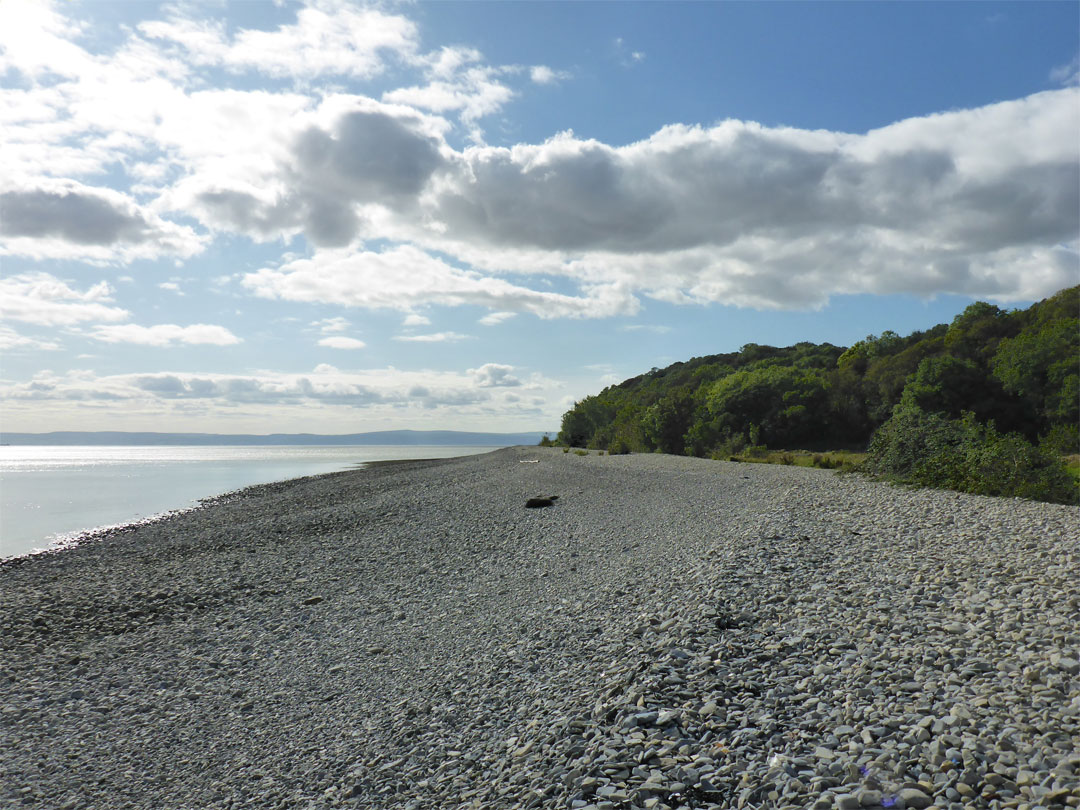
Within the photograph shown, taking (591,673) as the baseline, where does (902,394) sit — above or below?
above

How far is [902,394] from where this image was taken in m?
42.1

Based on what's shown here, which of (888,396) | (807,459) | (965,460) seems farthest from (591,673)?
(888,396)

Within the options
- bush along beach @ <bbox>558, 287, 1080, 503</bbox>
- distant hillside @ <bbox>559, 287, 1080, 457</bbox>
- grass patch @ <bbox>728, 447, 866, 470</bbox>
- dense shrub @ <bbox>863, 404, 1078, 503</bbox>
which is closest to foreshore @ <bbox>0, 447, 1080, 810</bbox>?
dense shrub @ <bbox>863, 404, 1078, 503</bbox>

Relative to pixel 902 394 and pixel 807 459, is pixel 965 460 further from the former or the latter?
pixel 902 394

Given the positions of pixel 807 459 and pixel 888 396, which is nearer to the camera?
pixel 807 459

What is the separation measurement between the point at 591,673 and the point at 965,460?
14.4 m

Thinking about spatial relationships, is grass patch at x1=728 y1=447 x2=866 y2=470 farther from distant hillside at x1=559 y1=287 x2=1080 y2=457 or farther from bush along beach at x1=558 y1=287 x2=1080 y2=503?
distant hillside at x1=559 y1=287 x2=1080 y2=457

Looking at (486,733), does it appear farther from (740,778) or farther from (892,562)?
(892,562)

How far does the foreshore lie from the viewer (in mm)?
4352

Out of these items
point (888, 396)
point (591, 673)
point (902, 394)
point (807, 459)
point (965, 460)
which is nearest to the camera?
point (591, 673)

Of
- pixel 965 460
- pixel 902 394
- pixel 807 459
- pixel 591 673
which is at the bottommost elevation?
pixel 591 673

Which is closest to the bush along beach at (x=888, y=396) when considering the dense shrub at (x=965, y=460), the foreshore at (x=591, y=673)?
the dense shrub at (x=965, y=460)

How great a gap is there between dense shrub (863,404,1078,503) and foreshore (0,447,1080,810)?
1741mm

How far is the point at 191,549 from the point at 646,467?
66.8 ft
